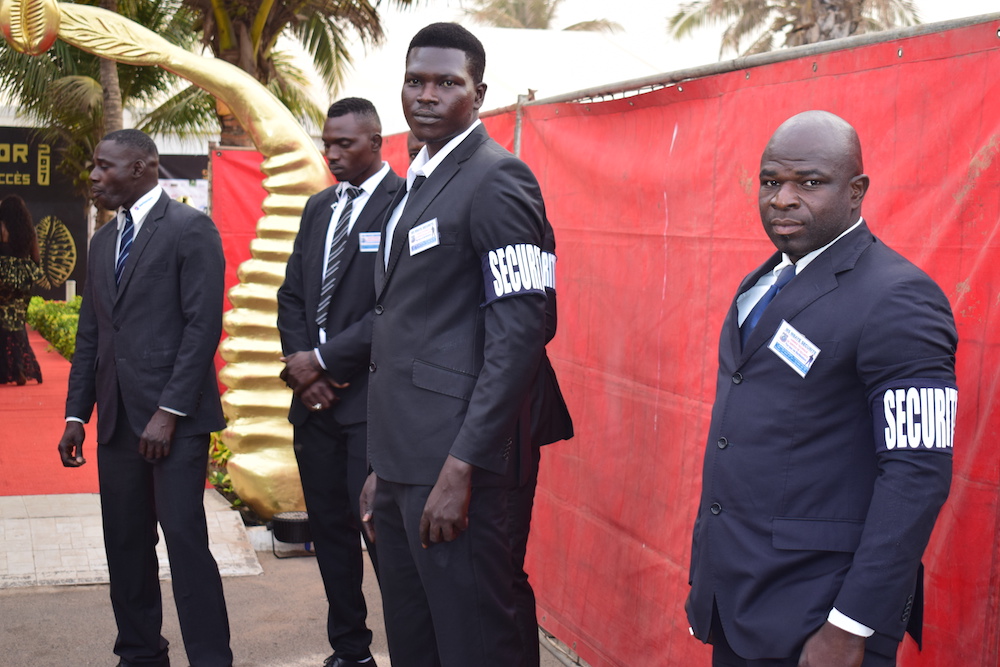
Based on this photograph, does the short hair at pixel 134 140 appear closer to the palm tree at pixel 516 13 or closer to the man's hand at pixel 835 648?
the man's hand at pixel 835 648

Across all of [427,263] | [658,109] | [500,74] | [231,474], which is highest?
[500,74]

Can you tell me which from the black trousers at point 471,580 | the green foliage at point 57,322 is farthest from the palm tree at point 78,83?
the black trousers at point 471,580

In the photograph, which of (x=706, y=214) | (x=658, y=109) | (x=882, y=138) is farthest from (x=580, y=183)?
(x=882, y=138)

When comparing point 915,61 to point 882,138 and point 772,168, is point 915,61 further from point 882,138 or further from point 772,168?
point 772,168

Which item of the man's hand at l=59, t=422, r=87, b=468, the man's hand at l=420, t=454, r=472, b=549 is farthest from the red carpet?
the man's hand at l=420, t=454, r=472, b=549

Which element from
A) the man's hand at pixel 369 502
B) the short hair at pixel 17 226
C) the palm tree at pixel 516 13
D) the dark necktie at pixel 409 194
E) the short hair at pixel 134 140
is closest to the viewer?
the dark necktie at pixel 409 194

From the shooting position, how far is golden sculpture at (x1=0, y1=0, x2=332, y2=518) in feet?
18.5

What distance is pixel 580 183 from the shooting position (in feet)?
13.0

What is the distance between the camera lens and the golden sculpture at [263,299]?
564 cm

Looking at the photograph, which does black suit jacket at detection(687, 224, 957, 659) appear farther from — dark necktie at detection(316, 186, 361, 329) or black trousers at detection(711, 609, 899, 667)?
dark necktie at detection(316, 186, 361, 329)

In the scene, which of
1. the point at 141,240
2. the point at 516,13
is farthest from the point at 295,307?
the point at 516,13

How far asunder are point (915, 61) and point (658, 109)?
1.11m

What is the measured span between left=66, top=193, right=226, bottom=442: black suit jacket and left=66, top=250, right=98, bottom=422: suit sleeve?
6.5 inches

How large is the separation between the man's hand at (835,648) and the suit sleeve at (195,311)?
94.0 inches
